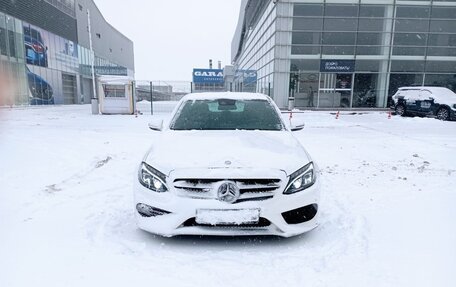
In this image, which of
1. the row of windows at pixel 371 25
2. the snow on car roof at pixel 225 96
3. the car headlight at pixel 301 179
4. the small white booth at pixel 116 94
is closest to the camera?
the car headlight at pixel 301 179

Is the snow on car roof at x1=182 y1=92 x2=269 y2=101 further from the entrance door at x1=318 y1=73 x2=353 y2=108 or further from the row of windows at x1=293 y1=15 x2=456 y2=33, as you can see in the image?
the row of windows at x1=293 y1=15 x2=456 y2=33

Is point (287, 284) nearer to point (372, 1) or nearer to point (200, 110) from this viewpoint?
point (200, 110)

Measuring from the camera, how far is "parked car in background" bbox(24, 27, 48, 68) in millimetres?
29641

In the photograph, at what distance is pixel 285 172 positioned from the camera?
9.80 feet

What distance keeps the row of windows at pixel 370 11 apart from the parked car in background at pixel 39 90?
24.5 metres

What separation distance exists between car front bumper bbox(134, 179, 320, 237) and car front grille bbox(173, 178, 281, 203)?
0.16 feet

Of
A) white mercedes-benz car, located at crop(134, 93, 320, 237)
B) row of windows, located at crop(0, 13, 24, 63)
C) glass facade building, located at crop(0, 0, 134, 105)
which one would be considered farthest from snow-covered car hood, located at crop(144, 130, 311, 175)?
row of windows, located at crop(0, 13, 24, 63)

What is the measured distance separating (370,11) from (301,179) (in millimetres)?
26415

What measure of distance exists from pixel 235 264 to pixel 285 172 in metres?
0.93

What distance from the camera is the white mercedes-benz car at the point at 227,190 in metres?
2.84

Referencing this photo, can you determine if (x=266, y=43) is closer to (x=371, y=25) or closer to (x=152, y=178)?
(x=371, y=25)

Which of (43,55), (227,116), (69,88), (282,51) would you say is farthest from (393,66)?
(69,88)

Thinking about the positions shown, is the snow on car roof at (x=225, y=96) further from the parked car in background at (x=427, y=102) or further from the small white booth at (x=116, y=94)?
the small white booth at (x=116, y=94)

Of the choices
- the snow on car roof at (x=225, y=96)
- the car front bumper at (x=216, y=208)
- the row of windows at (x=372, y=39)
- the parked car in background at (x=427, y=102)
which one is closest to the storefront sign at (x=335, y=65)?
the row of windows at (x=372, y=39)
